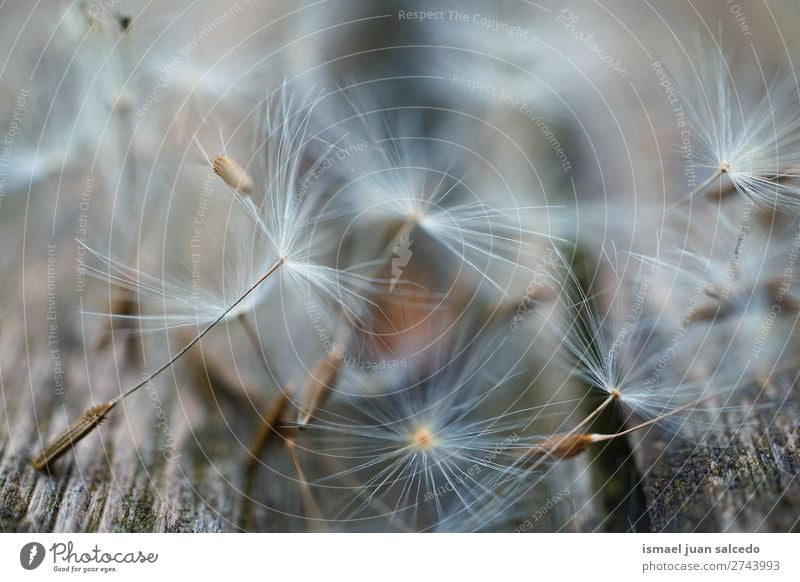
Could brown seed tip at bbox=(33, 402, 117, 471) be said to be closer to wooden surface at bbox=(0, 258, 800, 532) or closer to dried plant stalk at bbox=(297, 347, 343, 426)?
wooden surface at bbox=(0, 258, 800, 532)

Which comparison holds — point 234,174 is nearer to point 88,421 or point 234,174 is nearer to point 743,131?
point 88,421

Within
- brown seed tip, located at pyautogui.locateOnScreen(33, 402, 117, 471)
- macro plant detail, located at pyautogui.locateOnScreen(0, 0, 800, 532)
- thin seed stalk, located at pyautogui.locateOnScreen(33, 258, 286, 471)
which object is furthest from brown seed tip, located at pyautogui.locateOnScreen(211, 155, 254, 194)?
brown seed tip, located at pyautogui.locateOnScreen(33, 402, 117, 471)

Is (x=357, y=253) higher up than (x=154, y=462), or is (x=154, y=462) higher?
(x=357, y=253)

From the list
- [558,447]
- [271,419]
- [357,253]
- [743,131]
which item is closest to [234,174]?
[357,253]

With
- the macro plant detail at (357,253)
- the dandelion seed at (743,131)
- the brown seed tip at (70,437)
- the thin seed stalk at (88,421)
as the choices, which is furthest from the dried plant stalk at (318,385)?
the dandelion seed at (743,131)

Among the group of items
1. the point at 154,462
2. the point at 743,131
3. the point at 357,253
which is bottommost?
the point at 154,462

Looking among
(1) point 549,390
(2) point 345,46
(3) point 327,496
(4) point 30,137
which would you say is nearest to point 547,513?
(1) point 549,390
